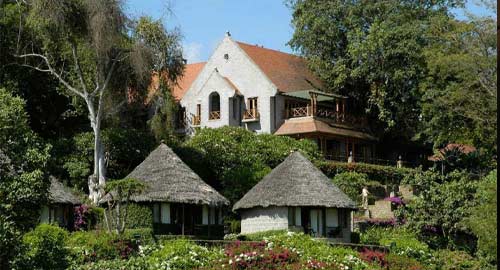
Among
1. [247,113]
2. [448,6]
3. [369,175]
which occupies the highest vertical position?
[448,6]

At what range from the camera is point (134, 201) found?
45719 millimetres

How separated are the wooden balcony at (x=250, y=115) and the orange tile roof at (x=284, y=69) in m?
2.25

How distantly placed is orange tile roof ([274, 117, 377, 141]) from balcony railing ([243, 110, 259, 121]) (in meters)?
1.92

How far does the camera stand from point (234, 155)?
55.8 m

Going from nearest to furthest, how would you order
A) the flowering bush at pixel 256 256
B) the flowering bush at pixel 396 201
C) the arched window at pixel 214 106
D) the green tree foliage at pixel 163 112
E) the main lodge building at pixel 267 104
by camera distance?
1. the flowering bush at pixel 256 256
2. the green tree foliage at pixel 163 112
3. the flowering bush at pixel 396 201
4. the main lodge building at pixel 267 104
5. the arched window at pixel 214 106

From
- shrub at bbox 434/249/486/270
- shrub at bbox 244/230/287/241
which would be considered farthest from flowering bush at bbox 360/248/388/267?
shrub at bbox 434/249/486/270

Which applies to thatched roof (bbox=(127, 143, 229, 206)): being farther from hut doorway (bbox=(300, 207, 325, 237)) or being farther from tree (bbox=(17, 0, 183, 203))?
hut doorway (bbox=(300, 207, 325, 237))

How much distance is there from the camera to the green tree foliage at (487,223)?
39906 mm

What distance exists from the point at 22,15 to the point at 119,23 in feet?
17.7

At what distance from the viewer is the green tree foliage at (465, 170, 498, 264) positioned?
39.9 m

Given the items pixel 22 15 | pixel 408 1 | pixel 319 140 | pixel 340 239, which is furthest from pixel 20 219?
pixel 408 1

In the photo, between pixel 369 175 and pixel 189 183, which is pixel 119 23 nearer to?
pixel 189 183

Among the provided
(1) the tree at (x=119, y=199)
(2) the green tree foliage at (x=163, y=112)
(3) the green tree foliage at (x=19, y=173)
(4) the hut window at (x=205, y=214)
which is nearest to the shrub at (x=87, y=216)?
(1) the tree at (x=119, y=199)

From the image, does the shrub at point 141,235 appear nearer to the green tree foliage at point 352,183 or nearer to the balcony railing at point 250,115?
the green tree foliage at point 352,183
